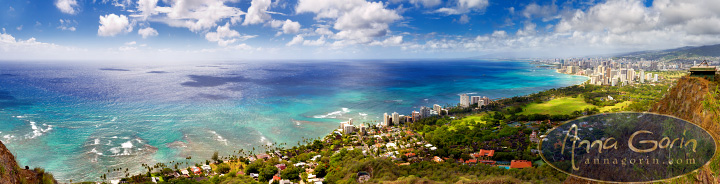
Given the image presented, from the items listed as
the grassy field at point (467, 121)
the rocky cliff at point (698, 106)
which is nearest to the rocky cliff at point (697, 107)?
the rocky cliff at point (698, 106)

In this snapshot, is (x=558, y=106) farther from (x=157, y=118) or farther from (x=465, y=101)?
(x=157, y=118)

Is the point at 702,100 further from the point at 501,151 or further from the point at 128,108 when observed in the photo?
the point at 128,108

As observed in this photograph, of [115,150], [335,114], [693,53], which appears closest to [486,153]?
[335,114]

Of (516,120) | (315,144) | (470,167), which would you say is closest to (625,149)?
(470,167)

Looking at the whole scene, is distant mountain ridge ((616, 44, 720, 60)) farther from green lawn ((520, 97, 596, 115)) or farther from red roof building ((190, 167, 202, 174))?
red roof building ((190, 167, 202, 174))

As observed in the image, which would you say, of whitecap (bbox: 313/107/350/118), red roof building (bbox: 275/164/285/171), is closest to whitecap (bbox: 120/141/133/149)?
red roof building (bbox: 275/164/285/171)
